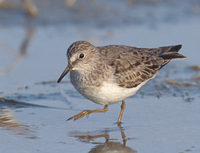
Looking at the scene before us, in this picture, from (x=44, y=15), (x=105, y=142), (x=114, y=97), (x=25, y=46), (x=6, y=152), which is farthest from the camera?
(x=44, y=15)

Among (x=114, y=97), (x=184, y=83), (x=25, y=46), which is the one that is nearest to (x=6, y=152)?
(x=114, y=97)

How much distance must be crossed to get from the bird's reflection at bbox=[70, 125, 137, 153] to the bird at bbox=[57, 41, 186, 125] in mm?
484

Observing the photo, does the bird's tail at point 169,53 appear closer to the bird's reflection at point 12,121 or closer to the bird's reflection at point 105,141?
the bird's reflection at point 105,141

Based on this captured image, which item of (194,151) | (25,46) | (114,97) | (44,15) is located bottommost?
(194,151)

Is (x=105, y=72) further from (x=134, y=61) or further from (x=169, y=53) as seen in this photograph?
(x=169, y=53)

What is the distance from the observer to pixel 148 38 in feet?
37.7

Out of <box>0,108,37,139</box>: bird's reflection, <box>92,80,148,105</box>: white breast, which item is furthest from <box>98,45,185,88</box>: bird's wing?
<box>0,108,37,139</box>: bird's reflection

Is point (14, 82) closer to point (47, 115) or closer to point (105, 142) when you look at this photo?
point (47, 115)

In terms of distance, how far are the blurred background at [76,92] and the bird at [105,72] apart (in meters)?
0.46

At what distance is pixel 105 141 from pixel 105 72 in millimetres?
1214

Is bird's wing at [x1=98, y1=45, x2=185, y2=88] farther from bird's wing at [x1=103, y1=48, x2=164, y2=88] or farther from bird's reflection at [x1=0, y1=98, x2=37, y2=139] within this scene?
bird's reflection at [x1=0, y1=98, x2=37, y2=139]

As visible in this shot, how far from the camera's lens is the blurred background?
Result: 697cm

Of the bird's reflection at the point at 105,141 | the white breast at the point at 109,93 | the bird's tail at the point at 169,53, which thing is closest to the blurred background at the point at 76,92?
the bird's reflection at the point at 105,141

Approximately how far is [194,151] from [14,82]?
419 cm
